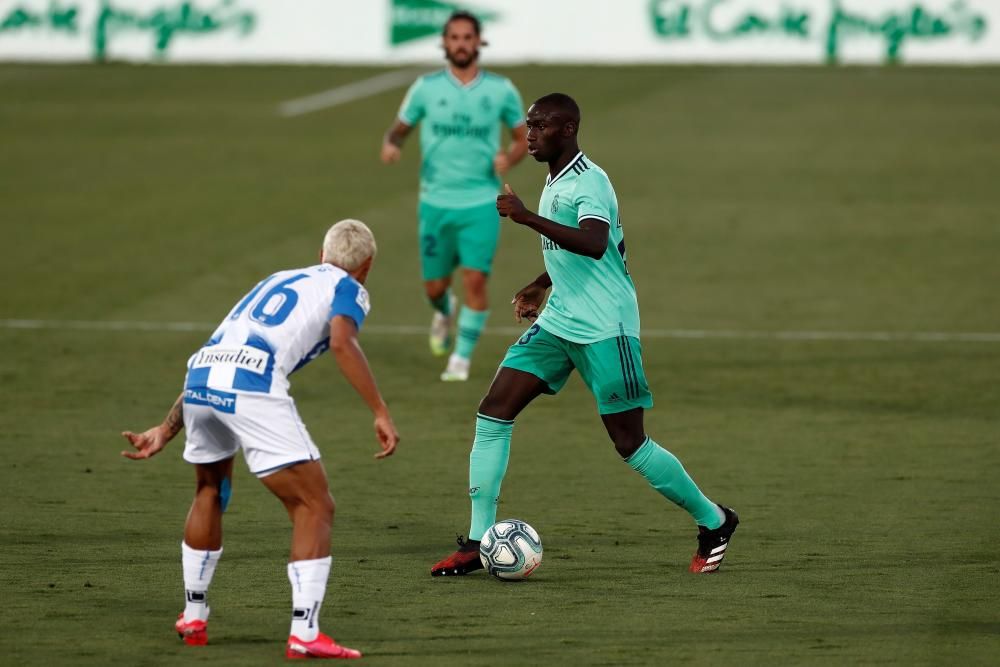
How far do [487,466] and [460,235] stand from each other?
5.47m

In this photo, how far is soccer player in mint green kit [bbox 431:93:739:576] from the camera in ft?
26.0

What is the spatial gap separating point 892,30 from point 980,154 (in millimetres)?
8086

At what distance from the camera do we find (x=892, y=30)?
1297 inches

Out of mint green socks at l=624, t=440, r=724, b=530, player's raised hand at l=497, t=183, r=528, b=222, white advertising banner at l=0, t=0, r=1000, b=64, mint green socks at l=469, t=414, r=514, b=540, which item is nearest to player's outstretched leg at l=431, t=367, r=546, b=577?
mint green socks at l=469, t=414, r=514, b=540

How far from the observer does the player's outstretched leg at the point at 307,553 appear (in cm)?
658

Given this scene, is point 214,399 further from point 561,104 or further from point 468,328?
point 468,328

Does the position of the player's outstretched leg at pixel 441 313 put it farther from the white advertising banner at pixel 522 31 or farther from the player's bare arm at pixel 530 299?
the white advertising banner at pixel 522 31

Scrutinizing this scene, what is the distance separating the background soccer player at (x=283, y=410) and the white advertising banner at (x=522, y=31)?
2646 cm

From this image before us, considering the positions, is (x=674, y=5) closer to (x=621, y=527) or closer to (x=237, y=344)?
(x=621, y=527)

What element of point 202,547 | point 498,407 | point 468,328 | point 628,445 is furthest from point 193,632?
point 468,328

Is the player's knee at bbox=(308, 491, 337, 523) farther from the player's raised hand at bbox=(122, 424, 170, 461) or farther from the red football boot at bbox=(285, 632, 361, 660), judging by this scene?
the player's raised hand at bbox=(122, 424, 170, 461)

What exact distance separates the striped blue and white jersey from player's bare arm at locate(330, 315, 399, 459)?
0.05m

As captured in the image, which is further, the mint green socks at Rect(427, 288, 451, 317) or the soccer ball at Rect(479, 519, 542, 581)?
the mint green socks at Rect(427, 288, 451, 317)

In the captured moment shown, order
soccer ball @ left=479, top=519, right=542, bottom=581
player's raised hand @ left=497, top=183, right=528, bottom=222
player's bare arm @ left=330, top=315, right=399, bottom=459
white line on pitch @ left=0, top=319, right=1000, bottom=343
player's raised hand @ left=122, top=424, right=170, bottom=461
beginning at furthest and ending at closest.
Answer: white line on pitch @ left=0, top=319, right=1000, bottom=343
soccer ball @ left=479, top=519, right=542, bottom=581
player's raised hand @ left=497, top=183, right=528, bottom=222
player's raised hand @ left=122, top=424, right=170, bottom=461
player's bare arm @ left=330, top=315, right=399, bottom=459
